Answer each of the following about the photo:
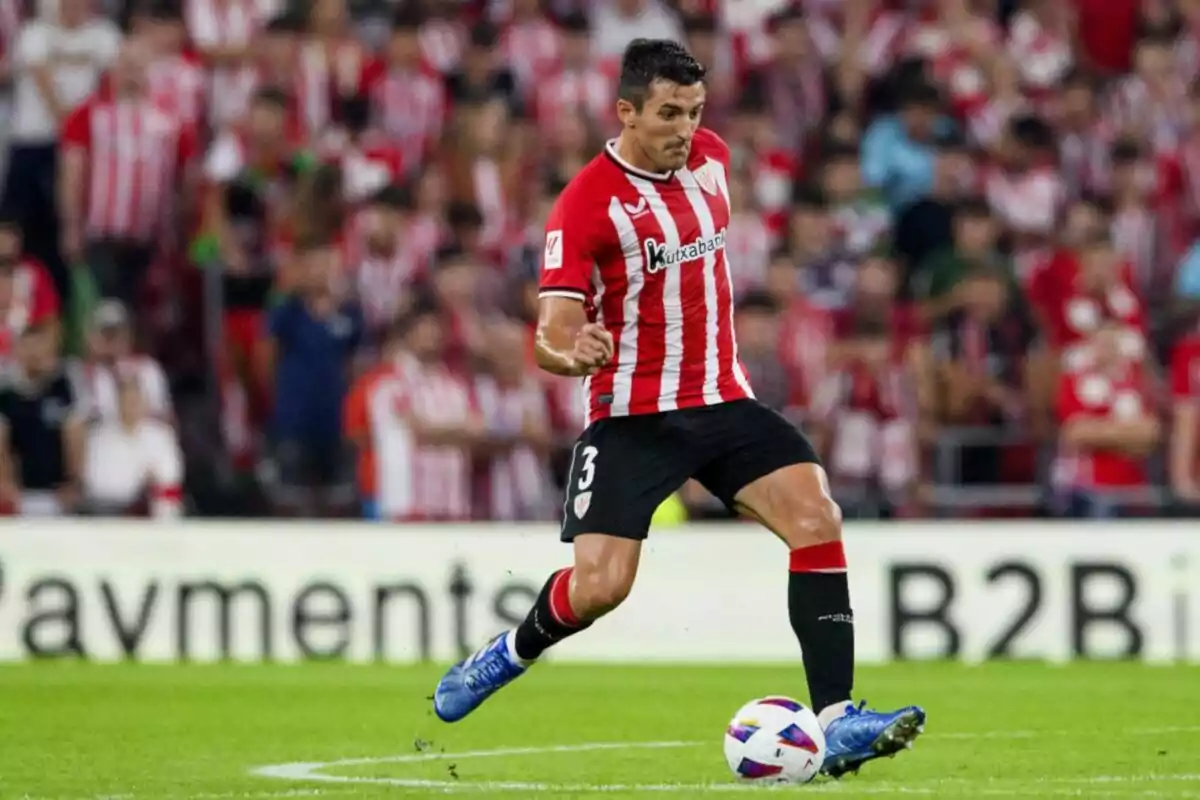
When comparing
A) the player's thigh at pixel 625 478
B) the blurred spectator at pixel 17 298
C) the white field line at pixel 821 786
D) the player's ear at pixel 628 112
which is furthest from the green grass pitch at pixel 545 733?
the blurred spectator at pixel 17 298

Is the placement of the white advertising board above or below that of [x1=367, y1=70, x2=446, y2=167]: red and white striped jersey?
below

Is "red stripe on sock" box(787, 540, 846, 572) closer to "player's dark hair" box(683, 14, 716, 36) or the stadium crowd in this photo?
the stadium crowd

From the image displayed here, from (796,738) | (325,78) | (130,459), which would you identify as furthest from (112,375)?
(796,738)

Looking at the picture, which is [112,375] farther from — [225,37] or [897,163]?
[897,163]

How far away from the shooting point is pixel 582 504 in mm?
8289

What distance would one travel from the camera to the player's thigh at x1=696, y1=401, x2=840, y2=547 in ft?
26.6

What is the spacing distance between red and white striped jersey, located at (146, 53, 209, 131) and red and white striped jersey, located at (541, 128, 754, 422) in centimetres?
890

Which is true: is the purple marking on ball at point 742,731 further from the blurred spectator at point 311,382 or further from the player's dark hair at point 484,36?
the player's dark hair at point 484,36

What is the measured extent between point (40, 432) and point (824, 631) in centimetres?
845

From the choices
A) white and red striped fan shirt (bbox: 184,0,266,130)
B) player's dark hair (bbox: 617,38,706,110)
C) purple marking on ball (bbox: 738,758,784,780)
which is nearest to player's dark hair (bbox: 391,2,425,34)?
white and red striped fan shirt (bbox: 184,0,266,130)

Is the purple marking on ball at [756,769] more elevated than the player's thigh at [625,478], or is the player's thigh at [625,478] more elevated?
the player's thigh at [625,478]

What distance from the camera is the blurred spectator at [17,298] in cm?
1548

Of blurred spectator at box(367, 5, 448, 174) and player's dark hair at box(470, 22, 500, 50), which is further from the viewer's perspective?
player's dark hair at box(470, 22, 500, 50)

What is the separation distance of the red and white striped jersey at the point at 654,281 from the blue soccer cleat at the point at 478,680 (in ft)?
3.10
